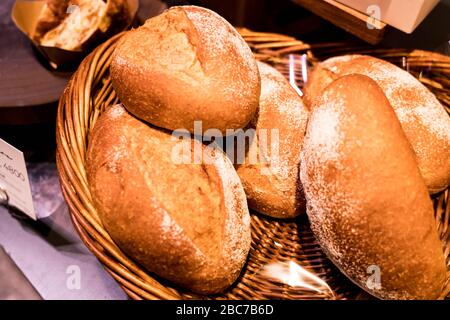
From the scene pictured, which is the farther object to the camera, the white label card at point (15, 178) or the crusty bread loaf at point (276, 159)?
the crusty bread loaf at point (276, 159)

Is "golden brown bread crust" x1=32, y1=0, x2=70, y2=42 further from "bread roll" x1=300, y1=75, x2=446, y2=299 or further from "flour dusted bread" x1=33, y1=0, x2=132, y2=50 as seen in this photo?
"bread roll" x1=300, y1=75, x2=446, y2=299

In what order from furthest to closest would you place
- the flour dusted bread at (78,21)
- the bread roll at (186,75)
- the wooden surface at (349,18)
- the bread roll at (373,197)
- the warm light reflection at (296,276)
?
the flour dusted bread at (78,21), the wooden surface at (349,18), the warm light reflection at (296,276), the bread roll at (186,75), the bread roll at (373,197)

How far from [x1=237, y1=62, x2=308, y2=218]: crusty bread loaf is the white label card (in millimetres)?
543

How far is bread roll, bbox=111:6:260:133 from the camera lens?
985 millimetres

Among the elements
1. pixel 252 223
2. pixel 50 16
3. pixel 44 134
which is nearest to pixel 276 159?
pixel 252 223

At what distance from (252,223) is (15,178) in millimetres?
631

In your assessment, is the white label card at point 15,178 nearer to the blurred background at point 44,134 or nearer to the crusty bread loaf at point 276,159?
the blurred background at point 44,134

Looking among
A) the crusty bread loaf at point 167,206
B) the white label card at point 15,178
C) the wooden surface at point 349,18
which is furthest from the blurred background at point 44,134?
the crusty bread loaf at point 167,206

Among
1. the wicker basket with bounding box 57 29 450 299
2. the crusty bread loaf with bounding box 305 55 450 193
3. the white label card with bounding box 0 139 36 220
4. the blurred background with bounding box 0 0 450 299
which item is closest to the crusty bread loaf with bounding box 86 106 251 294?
the wicker basket with bounding box 57 29 450 299

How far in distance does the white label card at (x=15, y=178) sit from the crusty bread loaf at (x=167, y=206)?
0.15 meters

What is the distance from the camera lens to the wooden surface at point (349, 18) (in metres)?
1.22
